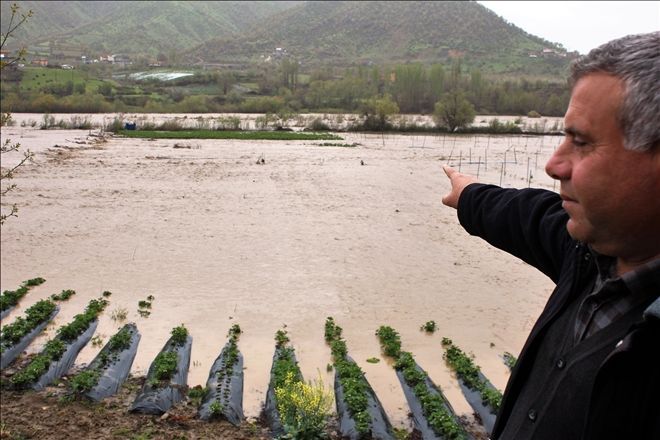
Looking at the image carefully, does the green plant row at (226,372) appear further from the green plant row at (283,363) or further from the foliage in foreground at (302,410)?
the foliage in foreground at (302,410)

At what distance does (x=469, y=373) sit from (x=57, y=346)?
6115 mm

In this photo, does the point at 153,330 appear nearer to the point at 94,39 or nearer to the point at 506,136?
the point at 506,136

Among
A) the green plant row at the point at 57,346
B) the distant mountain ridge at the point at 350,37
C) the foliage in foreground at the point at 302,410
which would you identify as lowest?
the green plant row at the point at 57,346

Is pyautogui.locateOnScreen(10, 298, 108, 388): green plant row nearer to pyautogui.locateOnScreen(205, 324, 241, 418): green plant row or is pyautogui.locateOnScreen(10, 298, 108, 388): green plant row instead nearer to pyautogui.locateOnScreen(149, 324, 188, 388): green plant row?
pyautogui.locateOnScreen(149, 324, 188, 388): green plant row

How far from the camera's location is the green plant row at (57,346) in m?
7.42

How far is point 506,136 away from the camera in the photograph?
46.6 m

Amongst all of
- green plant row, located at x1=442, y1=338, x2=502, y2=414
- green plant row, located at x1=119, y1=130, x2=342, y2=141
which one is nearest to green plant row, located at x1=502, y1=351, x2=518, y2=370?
green plant row, located at x1=442, y1=338, x2=502, y2=414

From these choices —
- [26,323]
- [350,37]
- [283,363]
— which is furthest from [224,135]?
[350,37]

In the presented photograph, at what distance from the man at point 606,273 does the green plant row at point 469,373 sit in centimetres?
590

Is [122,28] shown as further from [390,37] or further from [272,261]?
[272,261]

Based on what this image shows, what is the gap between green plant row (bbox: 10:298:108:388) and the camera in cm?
742

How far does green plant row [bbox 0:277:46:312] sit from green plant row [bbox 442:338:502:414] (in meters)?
8.06

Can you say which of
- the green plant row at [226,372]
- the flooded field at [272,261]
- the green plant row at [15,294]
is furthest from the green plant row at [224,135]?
the green plant row at [226,372]

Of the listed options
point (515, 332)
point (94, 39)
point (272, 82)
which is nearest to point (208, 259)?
point (515, 332)
